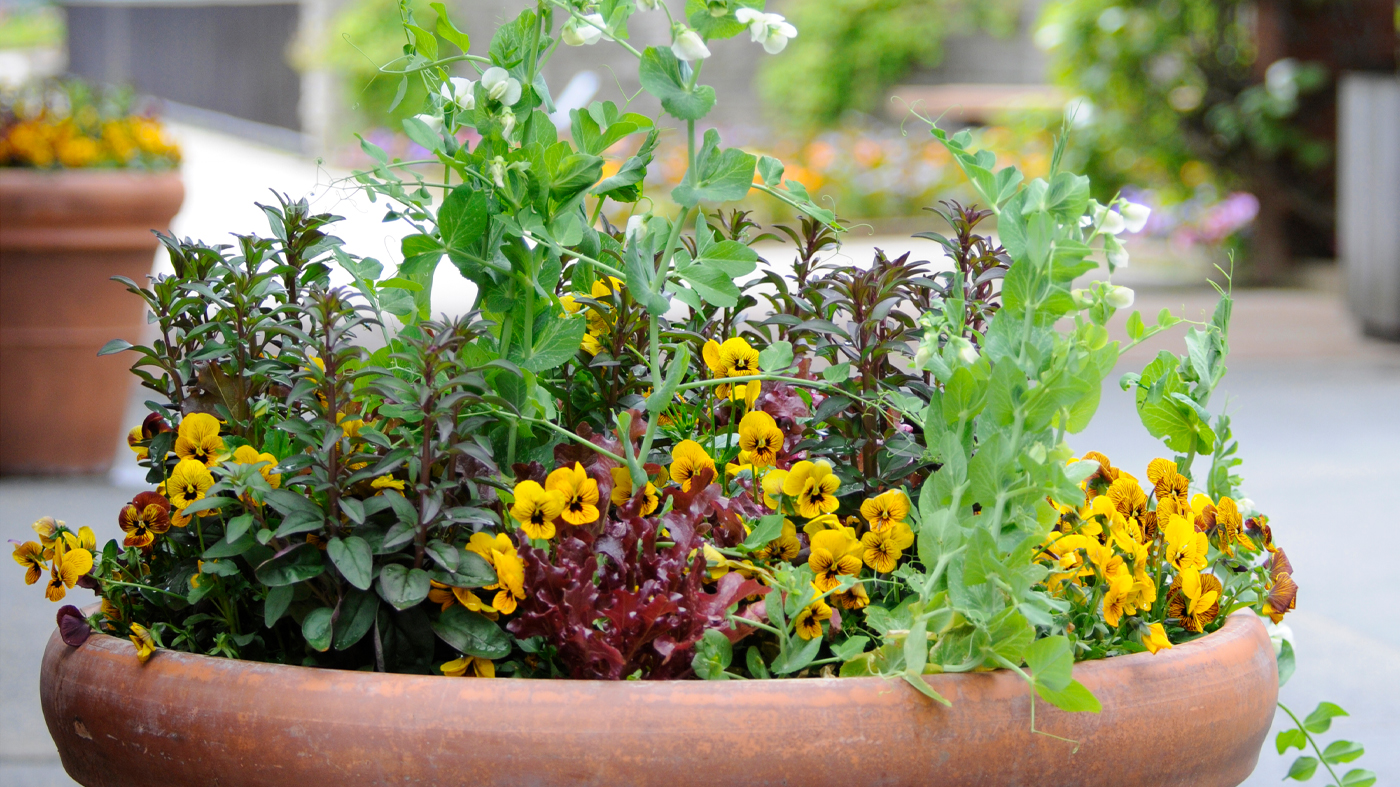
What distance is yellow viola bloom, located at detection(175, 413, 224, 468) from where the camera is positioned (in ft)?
3.37

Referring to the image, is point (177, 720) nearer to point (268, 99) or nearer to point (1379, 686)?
point (1379, 686)

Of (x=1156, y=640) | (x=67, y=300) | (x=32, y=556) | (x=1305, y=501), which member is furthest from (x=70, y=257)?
(x=1305, y=501)

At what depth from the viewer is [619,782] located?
0.81 metres

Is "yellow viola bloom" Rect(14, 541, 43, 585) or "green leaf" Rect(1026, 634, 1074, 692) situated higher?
"green leaf" Rect(1026, 634, 1074, 692)

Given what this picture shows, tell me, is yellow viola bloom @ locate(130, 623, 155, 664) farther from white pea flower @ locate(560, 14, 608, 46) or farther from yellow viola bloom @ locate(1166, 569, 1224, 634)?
yellow viola bloom @ locate(1166, 569, 1224, 634)

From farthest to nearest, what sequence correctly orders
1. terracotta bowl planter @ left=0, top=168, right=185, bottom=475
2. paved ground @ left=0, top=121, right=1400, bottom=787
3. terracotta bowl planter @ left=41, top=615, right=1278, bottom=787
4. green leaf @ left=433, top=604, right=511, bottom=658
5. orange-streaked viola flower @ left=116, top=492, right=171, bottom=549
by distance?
terracotta bowl planter @ left=0, top=168, right=185, bottom=475, paved ground @ left=0, top=121, right=1400, bottom=787, orange-streaked viola flower @ left=116, top=492, right=171, bottom=549, green leaf @ left=433, top=604, right=511, bottom=658, terracotta bowl planter @ left=41, top=615, right=1278, bottom=787

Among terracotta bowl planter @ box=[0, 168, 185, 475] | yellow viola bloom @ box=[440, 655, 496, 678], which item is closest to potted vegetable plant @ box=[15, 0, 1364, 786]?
yellow viola bloom @ box=[440, 655, 496, 678]

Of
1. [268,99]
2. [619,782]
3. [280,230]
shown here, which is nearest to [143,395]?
[280,230]

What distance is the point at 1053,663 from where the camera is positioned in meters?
0.83

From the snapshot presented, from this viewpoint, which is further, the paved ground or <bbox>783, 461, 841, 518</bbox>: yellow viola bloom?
the paved ground

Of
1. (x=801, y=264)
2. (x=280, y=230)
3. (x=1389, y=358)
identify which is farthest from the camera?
(x=1389, y=358)

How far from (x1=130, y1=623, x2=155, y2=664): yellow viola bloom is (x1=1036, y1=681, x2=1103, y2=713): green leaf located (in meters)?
0.60

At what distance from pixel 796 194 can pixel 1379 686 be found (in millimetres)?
1817

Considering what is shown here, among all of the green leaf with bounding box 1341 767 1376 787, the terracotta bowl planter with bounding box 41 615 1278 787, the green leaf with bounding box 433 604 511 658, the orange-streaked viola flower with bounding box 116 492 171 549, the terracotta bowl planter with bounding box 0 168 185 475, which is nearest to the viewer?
the terracotta bowl planter with bounding box 41 615 1278 787
